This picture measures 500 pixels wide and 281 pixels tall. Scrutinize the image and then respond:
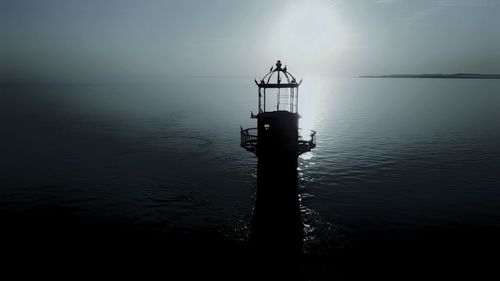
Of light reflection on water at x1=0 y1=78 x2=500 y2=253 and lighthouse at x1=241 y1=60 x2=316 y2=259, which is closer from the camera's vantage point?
lighthouse at x1=241 y1=60 x2=316 y2=259

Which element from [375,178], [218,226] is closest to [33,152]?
[218,226]

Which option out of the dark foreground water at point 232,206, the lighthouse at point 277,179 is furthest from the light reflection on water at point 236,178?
the lighthouse at point 277,179

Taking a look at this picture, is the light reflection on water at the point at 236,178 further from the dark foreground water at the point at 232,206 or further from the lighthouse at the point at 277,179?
the lighthouse at the point at 277,179

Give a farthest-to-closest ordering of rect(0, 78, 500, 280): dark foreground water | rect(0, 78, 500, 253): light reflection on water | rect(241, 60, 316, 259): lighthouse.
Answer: rect(0, 78, 500, 253): light reflection on water
rect(0, 78, 500, 280): dark foreground water
rect(241, 60, 316, 259): lighthouse

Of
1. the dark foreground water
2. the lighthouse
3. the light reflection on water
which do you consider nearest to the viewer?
the lighthouse

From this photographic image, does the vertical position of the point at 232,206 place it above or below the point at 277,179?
below

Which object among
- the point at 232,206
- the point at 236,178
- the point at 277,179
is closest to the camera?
the point at 277,179

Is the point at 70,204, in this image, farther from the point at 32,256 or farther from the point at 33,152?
the point at 33,152

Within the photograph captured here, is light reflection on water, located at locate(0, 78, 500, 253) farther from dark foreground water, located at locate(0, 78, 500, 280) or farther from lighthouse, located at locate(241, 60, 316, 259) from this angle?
lighthouse, located at locate(241, 60, 316, 259)

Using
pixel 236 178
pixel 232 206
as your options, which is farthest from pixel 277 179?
pixel 236 178

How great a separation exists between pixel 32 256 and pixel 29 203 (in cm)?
1427

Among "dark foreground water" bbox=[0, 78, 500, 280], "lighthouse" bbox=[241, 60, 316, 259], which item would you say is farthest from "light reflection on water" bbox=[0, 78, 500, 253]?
"lighthouse" bbox=[241, 60, 316, 259]

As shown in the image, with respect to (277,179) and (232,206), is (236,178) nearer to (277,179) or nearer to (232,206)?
(232,206)

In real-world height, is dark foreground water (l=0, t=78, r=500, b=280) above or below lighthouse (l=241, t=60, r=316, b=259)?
below
